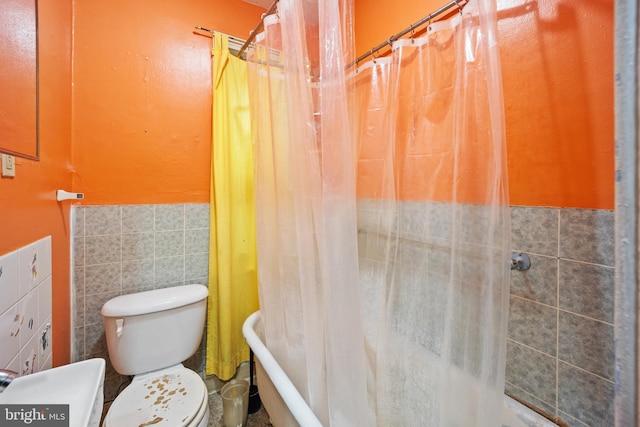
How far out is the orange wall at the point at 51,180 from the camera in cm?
71

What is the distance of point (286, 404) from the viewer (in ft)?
2.79

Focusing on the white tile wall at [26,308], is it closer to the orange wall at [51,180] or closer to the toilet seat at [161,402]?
the orange wall at [51,180]

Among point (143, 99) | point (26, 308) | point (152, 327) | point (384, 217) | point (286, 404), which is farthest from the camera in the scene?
point (143, 99)

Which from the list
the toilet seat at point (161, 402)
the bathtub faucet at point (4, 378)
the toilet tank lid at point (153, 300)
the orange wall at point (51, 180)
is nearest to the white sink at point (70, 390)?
the bathtub faucet at point (4, 378)

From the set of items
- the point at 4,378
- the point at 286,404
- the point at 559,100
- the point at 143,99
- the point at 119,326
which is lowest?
the point at 286,404

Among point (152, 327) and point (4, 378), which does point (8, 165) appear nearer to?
point (4, 378)

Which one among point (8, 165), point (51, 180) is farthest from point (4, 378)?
point (51, 180)

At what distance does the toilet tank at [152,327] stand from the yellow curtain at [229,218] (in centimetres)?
19

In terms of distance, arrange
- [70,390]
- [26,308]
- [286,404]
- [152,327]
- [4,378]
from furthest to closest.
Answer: [152,327]
[286,404]
[26,308]
[70,390]
[4,378]

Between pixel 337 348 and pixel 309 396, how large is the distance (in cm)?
27

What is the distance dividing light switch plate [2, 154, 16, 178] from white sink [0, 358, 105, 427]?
0.50m

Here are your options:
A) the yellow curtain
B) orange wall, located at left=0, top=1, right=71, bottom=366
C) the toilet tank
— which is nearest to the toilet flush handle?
the toilet tank

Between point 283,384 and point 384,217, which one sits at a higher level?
point 384,217

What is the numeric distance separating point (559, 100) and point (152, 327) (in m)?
1.86
